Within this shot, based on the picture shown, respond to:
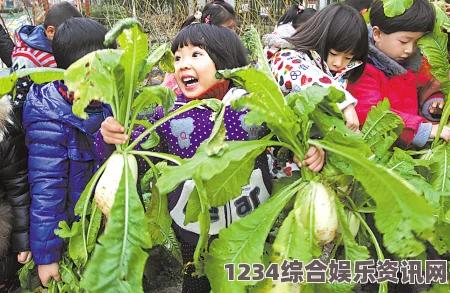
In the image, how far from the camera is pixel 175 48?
1.66m

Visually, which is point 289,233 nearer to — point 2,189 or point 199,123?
point 199,123

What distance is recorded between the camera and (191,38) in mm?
1605

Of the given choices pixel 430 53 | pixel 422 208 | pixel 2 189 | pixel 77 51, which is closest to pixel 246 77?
pixel 422 208

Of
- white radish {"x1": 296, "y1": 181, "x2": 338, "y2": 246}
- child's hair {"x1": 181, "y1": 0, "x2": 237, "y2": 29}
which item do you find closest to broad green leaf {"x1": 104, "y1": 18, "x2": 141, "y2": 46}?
white radish {"x1": 296, "y1": 181, "x2": 338, "y2": 246}

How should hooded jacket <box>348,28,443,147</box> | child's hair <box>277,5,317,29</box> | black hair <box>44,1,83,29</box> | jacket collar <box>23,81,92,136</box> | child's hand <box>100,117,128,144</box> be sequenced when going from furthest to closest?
black hair <box>44,1,83,29</box>, child's hair <box>277,5,317,29</box>, hooded jacket <box>348,28,443,147</box>, jacket collar <box>23,81,92,136</box>, child's hand <box>100,117,128,144</box>

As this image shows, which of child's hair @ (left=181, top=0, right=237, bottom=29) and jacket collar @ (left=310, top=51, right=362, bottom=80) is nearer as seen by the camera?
jacket collar @ (left=310, top=51, right=362, bottom=80)

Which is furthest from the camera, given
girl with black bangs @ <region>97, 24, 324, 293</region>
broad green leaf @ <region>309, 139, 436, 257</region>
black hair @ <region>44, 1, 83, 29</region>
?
black hair @ <region>44, 1, 83, 29</region>

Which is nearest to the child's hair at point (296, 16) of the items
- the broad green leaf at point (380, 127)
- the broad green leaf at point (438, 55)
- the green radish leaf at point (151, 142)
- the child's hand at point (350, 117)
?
the broad green leaf at point (438, 55)

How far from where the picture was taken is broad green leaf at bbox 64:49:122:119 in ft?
3.43

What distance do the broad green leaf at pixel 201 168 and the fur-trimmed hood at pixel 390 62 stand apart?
1058 mm

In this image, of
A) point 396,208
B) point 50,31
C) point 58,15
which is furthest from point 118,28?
point 58,15

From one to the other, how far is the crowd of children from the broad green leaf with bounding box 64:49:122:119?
380 mm

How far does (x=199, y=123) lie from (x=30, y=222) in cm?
75

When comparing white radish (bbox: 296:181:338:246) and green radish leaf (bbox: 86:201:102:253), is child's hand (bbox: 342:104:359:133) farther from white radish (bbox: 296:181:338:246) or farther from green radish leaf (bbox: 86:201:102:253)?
green radish leaf (bbox: 86:201:102:253)
